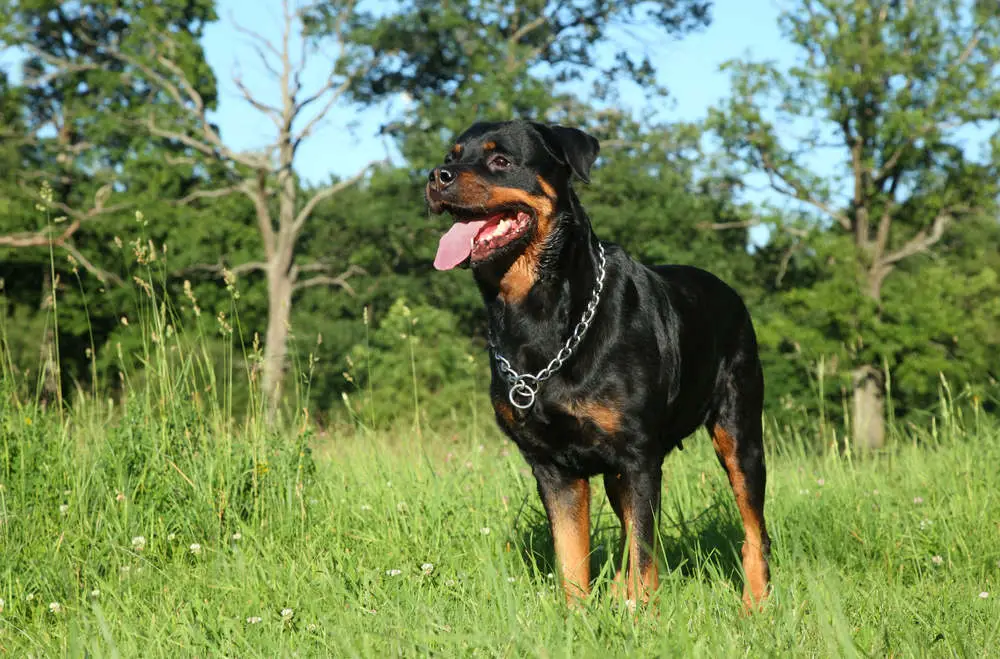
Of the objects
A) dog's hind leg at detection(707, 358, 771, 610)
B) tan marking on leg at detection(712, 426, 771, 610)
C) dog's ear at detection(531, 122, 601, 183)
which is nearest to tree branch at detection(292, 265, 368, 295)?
dog's hind leg at detection(707, 358, 771, 610)

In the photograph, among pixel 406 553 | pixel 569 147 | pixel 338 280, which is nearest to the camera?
pixel 569 147

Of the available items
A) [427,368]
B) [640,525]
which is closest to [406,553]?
[640,525]

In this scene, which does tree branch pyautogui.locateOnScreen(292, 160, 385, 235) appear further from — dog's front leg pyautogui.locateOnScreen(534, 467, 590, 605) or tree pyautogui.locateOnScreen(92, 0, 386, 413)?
dog's front leg pyautogui.locateOnScreen(534, 467, 590, 605)

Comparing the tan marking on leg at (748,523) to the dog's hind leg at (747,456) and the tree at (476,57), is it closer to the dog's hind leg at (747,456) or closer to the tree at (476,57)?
the dog's hind leg at (747,456)

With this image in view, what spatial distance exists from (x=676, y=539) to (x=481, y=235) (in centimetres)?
212

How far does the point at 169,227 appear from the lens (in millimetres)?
32781

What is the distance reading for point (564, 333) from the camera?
4.06 m

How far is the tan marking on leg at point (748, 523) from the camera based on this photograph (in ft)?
14.9

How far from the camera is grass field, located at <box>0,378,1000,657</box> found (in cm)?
332

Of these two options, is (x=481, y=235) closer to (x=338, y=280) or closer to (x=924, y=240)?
(x=338, y=280)

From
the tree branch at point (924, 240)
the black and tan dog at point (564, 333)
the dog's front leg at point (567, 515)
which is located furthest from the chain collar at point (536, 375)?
Result: the tree branch at point (924, 240)

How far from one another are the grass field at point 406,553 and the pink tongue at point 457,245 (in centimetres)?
115

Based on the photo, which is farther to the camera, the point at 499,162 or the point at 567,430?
the point at 499,162

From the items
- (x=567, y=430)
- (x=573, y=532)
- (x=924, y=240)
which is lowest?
(x=573, y=532)
